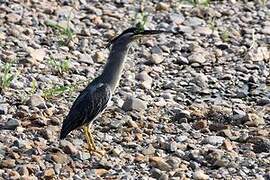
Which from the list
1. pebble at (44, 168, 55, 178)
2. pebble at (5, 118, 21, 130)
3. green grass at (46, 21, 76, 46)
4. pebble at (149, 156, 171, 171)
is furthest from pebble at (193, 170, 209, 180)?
green grass at (46, 21, 76, 46)

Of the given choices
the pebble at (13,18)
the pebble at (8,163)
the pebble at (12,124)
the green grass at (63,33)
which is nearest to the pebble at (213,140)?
the pebble at (12,124)

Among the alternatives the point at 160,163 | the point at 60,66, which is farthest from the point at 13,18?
the point at 160,163

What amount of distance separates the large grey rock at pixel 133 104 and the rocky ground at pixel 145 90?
1 cm

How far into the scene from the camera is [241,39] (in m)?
12.4

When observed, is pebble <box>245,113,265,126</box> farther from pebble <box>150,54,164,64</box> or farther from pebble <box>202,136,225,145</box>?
pebble <box>150,54,164,64</box>

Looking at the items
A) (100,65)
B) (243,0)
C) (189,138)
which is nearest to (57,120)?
(189,138)

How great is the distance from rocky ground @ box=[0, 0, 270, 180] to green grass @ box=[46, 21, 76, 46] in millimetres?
20

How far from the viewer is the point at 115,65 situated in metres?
9.05

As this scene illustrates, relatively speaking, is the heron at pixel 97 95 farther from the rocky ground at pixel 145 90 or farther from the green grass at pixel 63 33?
the green grass at pixel 63 33

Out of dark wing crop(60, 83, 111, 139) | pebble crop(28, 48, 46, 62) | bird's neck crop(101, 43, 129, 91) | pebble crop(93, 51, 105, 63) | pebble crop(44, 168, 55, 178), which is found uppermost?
bird's neck crop(101, 43, 129, 91)

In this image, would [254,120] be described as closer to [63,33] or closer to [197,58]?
[197,58]

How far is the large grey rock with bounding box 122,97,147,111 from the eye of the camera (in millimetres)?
9750

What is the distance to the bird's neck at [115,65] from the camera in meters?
8.96

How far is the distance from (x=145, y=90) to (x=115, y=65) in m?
1.51
